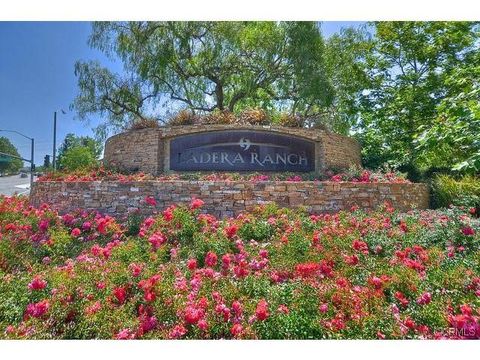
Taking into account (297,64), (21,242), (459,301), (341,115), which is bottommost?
(459,301)

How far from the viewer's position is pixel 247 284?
2725 millimetres

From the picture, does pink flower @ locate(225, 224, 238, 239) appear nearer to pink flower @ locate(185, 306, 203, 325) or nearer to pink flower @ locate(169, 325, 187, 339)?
pink flower @ locate(185, 306, 203, 325)

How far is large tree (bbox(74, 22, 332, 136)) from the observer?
8.63 m

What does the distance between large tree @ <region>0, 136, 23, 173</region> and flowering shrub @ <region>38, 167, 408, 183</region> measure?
2.49 ft

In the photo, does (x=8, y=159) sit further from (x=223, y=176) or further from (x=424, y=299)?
(x=424, y=299)

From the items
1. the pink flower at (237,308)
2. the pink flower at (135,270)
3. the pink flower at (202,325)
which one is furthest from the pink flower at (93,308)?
the pink flower at (237,308)

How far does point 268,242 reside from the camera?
13.0ft

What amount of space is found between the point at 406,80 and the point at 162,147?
6.88m

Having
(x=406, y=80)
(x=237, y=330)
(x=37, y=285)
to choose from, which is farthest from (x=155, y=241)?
(x=406, y=80)

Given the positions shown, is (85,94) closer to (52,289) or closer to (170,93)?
(170,93)
